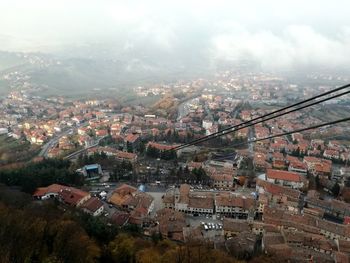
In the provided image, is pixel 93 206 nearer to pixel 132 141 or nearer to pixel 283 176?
pixel 283 176

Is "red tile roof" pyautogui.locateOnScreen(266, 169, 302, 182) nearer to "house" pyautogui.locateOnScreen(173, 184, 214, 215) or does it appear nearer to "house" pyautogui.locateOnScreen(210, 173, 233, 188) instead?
"house" pyautogui.locateOnScreen(210, 173, 233, 188)

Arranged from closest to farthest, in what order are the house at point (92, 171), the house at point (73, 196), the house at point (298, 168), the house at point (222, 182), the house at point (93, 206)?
the house at point (93, 206)
the house at point (73, 196)
the house at point (222, 182)
the house at point (92, 171)
the house at point (298, 168)

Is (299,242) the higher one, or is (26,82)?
(26,82)

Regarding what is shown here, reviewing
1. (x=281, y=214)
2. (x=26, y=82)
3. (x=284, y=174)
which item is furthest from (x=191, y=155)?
(x=26, y=82)

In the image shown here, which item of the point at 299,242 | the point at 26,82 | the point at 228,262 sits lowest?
the point at 299,242

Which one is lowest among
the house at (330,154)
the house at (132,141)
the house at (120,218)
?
the house at (120,218)

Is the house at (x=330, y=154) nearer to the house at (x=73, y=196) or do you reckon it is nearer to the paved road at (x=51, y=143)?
the house at (x=73, y=196)

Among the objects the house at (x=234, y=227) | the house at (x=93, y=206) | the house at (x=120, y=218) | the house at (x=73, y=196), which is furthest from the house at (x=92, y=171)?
the house at (x=234, y=227)

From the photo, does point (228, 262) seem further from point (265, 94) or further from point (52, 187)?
point (265, 94)

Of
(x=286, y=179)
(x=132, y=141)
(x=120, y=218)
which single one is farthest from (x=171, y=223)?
(x=132, y=141)
